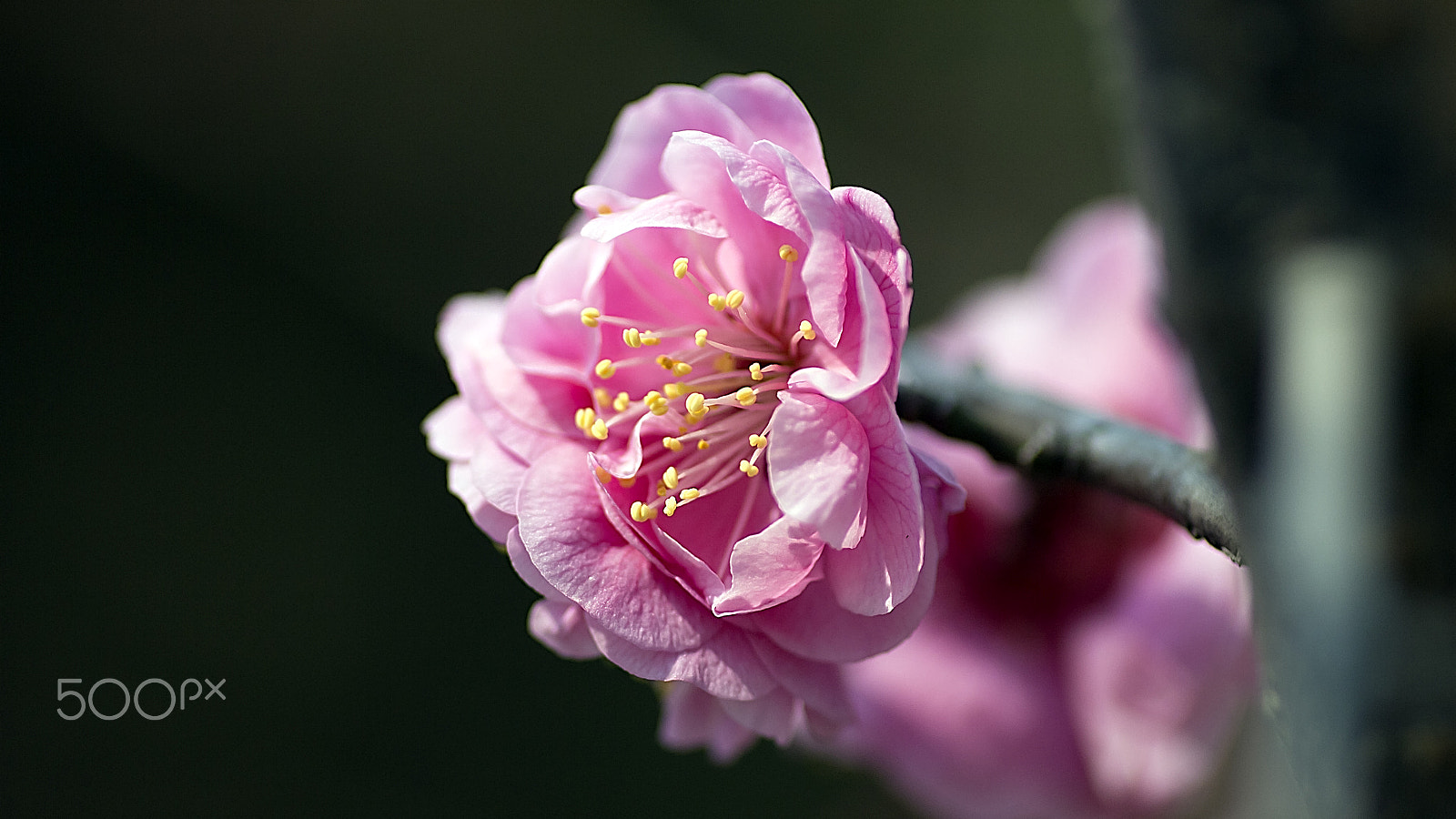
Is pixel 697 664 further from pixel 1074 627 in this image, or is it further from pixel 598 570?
pixel 1074 627

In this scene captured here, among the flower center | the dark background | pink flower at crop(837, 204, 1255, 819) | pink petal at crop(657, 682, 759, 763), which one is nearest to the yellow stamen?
the flower center

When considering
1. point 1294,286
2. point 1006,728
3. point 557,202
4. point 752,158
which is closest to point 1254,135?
point 1294,286

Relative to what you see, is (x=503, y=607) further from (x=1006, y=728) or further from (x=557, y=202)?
(x=1006, y=728)

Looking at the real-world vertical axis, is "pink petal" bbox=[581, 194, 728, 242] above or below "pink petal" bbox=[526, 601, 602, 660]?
above

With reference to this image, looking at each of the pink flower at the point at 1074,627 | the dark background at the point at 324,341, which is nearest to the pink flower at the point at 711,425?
the pink flower at the point at 1074,627

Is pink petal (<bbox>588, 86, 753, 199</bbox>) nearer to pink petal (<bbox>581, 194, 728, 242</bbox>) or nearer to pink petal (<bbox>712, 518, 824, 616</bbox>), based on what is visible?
pink petal (<bbox>581, 194, 728, 242</bbox>)

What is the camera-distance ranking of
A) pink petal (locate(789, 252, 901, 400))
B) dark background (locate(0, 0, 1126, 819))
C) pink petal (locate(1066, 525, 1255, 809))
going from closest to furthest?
pink petal (locate(789, 252, 901, 400))
pink petal (locate(1066, 525, 1255, 809))
dark background (locate(0, 0, 1126, 819))
